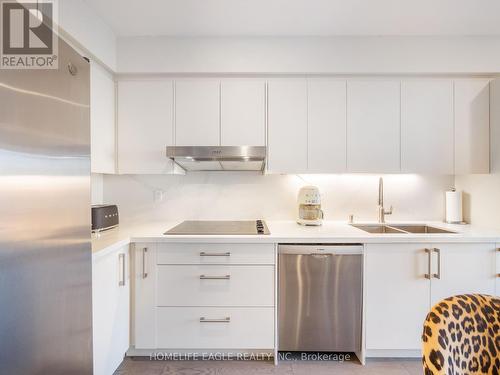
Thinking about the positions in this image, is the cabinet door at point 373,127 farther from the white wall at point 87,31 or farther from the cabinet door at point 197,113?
the white wall at point 87,31

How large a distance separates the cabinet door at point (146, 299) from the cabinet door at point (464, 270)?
1.88 metres

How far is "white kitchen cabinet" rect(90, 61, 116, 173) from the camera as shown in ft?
6.42

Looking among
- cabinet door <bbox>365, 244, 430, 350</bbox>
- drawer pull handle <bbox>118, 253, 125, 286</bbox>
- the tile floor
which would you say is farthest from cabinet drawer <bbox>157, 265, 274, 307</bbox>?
cabinet door <bbox>365, 244, 430, 350</bbox>

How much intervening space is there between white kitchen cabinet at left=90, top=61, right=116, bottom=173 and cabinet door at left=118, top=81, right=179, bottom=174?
6 centimetres

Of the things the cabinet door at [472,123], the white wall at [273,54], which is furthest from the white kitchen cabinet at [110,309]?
the cabinet door at [472,123]

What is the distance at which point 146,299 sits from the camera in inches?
74.9

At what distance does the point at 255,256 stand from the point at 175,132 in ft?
3.80

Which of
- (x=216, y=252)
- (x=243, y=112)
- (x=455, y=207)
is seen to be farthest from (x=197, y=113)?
(x=455, y=207)

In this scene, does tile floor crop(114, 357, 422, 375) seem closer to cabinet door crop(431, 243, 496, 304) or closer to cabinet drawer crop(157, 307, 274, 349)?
cabinet drawer crop(157, 307, 274, 349)

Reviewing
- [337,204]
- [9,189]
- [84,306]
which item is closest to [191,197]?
[337,204]

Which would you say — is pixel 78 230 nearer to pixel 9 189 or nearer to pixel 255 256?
pixel 9 189

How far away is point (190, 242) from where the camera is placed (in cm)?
190

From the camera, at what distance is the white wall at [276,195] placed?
2580mm

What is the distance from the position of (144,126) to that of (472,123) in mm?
2615
